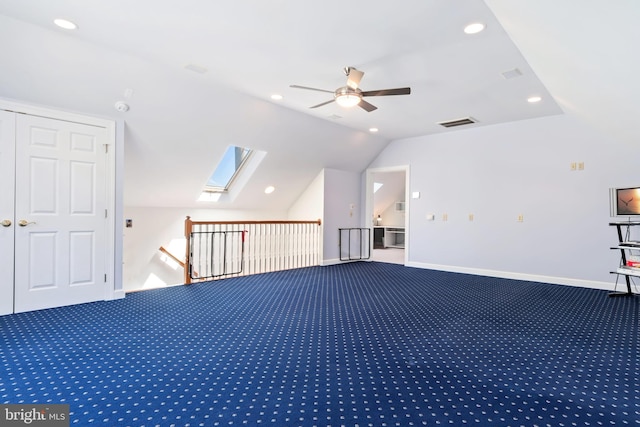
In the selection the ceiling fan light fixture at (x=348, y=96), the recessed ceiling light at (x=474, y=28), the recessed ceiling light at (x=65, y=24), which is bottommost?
the ceiling fan light fixture at (x=348, y=96)

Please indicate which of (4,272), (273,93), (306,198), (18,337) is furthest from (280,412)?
(306,198)

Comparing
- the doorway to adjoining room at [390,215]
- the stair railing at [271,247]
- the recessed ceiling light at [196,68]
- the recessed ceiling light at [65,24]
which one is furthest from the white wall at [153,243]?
the doorway to adjoining room at [390,215]

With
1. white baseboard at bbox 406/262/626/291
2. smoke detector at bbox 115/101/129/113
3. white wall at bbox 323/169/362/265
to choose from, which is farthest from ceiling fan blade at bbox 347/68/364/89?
white baseboard at bbox 406/262/626/291

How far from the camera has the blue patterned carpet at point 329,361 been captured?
2.01m

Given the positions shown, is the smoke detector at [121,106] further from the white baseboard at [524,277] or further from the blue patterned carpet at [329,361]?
the white baseboard at [524,277]

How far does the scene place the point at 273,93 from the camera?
5.05 m

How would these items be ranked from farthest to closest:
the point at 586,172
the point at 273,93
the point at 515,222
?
the point at 515,222, the point at 586,172, the point at 273,93

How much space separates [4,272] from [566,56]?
5.98 metres

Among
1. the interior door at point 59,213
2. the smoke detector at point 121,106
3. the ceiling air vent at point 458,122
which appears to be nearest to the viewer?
the interior door at point 59,213

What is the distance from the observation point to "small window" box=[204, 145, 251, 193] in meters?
7.11

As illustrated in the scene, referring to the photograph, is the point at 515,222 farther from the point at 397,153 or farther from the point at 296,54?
the point at 296,54

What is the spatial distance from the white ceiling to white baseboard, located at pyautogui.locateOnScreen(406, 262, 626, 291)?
2837mm

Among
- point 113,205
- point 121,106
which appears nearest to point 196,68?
point 121,106

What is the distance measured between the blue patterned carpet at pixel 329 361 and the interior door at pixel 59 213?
1.02ft
